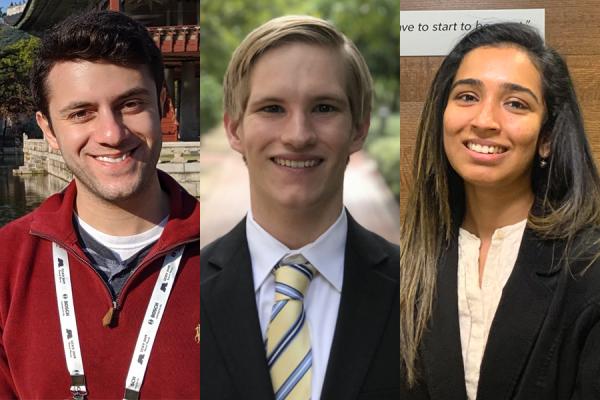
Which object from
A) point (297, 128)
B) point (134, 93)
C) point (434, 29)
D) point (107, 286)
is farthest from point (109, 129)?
point (434, 29)

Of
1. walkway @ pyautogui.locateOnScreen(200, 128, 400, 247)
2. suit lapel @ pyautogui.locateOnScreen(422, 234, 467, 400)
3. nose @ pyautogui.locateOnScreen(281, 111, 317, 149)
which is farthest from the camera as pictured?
suit lapel @ pyautogui.locateOnScreen(422, 234, 467, 400)

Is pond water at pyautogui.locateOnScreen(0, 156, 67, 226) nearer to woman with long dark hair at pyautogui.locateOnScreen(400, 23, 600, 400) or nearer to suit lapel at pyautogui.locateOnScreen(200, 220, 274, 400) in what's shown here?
suit lapel at pyautogui.locateOnScreen(200, 220, 274, 400)

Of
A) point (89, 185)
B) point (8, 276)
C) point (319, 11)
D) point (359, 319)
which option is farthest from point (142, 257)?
point (319, 11)

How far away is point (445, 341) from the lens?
81.8 inches

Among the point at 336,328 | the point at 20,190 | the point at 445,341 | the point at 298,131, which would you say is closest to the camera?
the point at 298,131

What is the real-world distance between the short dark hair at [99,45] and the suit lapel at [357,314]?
31.7 inches

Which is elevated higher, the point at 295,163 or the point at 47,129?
the point at 47,129

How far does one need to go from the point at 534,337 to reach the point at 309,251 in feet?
2.37

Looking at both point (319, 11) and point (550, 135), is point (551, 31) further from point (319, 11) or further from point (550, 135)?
point (319, 11)

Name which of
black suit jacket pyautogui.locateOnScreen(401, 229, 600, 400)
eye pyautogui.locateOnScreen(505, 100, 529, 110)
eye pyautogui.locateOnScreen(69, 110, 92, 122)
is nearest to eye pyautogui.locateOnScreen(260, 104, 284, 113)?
eye pyautogui.locateOnScreen(69, 110, 92, 122)

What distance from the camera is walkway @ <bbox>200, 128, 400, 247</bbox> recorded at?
1.94 meters

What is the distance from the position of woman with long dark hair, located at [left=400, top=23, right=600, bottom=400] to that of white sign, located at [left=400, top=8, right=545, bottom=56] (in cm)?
5

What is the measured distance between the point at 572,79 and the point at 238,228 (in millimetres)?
1152

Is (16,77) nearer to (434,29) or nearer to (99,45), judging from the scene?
(99,45)
